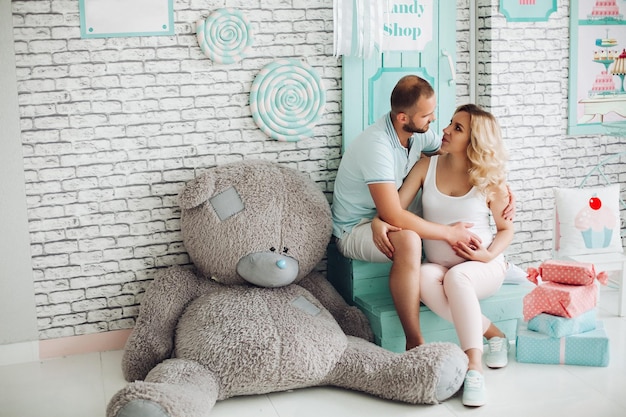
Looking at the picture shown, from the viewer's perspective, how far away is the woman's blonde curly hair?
3.20 m

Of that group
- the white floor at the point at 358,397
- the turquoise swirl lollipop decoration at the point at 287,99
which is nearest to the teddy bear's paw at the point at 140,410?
the white floor at the point at 358,397

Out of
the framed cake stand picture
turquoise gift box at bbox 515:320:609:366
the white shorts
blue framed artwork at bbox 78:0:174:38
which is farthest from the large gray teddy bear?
the framed cake stand picture

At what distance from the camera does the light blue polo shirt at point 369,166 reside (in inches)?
131

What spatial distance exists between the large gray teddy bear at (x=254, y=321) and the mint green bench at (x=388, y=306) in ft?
0.26

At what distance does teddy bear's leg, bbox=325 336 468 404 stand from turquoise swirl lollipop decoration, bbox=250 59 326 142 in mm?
1129

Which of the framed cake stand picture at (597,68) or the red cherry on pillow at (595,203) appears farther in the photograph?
the framed cake stand picture at (597,68)

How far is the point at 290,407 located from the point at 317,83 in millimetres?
1503

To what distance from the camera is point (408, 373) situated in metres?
2.85

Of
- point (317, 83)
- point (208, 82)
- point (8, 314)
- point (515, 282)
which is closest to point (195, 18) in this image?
point (208, 82)

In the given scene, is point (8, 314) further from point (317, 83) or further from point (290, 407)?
point (317, 83)

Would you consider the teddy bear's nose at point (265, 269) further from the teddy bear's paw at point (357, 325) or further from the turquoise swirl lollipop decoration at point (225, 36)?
the turquoise swirl lollipop decoration at point (225, 36)

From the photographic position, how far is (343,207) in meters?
3.53

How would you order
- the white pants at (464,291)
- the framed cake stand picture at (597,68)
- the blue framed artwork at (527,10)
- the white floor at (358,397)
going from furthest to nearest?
the framed cake stand picture at (597,68) < the blue framed artwork at (527,10) < the white pants at (464,291) < the white floor at (358,397)

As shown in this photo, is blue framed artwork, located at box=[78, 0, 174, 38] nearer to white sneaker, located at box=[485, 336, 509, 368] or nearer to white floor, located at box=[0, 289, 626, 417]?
white floor, located at box=[0, 289, 626, 417]
